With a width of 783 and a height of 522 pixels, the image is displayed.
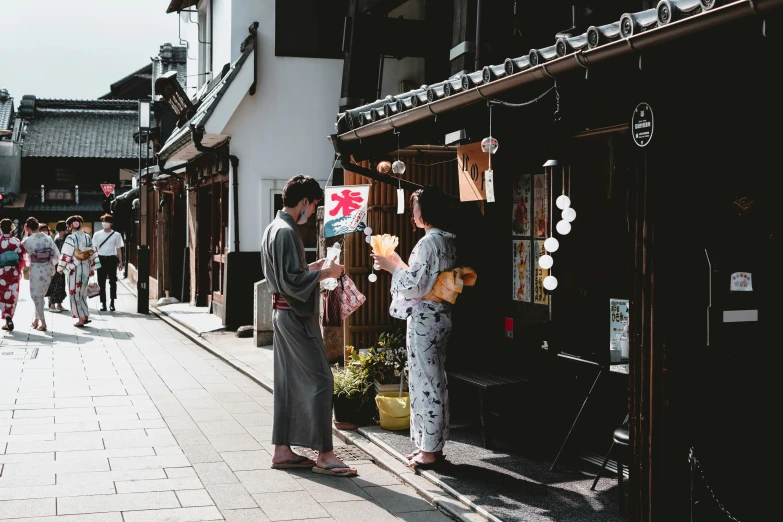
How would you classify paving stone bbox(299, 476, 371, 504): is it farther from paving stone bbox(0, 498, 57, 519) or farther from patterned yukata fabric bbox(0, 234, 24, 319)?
patterned yukata fabric bbox(0, 234, 24, 319)

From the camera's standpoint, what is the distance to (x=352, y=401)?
8.74m

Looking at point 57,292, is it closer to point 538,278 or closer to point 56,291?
point 56,291

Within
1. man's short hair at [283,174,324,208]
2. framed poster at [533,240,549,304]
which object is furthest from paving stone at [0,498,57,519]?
framed poster at [533,240,549,304]

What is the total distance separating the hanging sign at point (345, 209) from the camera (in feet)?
27.2

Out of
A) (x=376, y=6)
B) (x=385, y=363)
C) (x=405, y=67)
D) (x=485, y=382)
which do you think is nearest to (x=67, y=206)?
(x=405, y=67)

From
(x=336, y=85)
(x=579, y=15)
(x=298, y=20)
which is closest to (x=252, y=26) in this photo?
(x=298, y=20)

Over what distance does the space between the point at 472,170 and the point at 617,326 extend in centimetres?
196

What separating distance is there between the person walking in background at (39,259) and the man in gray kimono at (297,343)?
1198 cm

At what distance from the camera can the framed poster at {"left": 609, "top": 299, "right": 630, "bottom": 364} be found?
7.13 m

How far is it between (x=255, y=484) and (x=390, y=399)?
6.48 feet

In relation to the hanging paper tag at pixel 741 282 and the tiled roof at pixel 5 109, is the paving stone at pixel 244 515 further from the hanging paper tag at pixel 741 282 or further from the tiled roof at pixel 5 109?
the tiled roof at pixel 5 109

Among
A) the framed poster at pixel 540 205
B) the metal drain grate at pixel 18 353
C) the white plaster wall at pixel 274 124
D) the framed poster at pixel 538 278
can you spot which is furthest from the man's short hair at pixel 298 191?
the white plaster wall at pixel 274 124

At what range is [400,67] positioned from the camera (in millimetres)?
16609

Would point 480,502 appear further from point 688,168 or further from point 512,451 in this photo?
point 688,168
